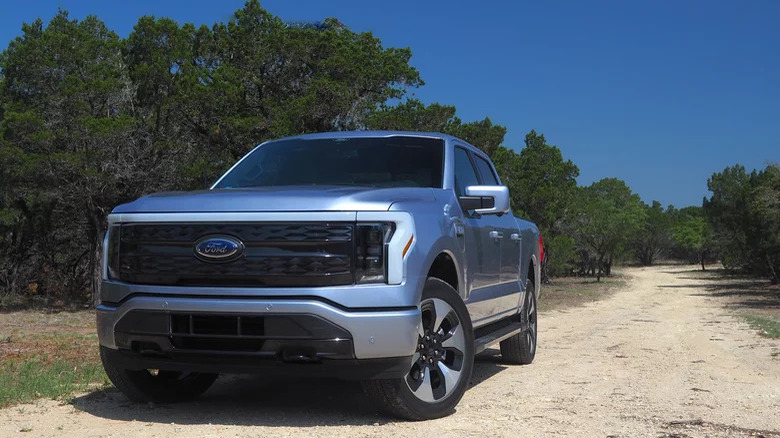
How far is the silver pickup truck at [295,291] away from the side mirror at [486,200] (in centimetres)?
→ 36

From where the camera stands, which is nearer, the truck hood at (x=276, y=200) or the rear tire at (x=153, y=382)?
the truck hood at (x=276, y=200)

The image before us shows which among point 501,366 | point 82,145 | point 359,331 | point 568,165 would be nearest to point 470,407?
point 359,331

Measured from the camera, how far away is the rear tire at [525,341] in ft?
26.8

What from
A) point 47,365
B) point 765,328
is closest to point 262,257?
point 47,365

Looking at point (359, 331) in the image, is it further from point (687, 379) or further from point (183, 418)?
point (687, 379)

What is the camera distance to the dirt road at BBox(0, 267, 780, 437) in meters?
4.88

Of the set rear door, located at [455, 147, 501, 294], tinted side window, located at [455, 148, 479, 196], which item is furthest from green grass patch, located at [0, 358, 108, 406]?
tinted side window, located at [455, 148, 479, 196]

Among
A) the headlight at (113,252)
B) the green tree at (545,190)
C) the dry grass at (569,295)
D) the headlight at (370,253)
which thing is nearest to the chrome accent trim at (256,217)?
the headlight at (370,253)

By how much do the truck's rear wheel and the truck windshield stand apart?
1.15 metres

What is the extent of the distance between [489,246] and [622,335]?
6.77 metres

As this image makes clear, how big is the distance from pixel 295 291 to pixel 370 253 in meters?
0.49

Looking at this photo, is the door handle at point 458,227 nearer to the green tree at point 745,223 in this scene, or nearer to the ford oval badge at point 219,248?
the ford oval badge at point 219,248

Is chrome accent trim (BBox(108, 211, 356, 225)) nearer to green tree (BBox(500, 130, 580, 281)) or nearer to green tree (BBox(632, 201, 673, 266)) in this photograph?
green tree (BBox(500, 130, 580, 281))

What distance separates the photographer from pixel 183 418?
522cm
